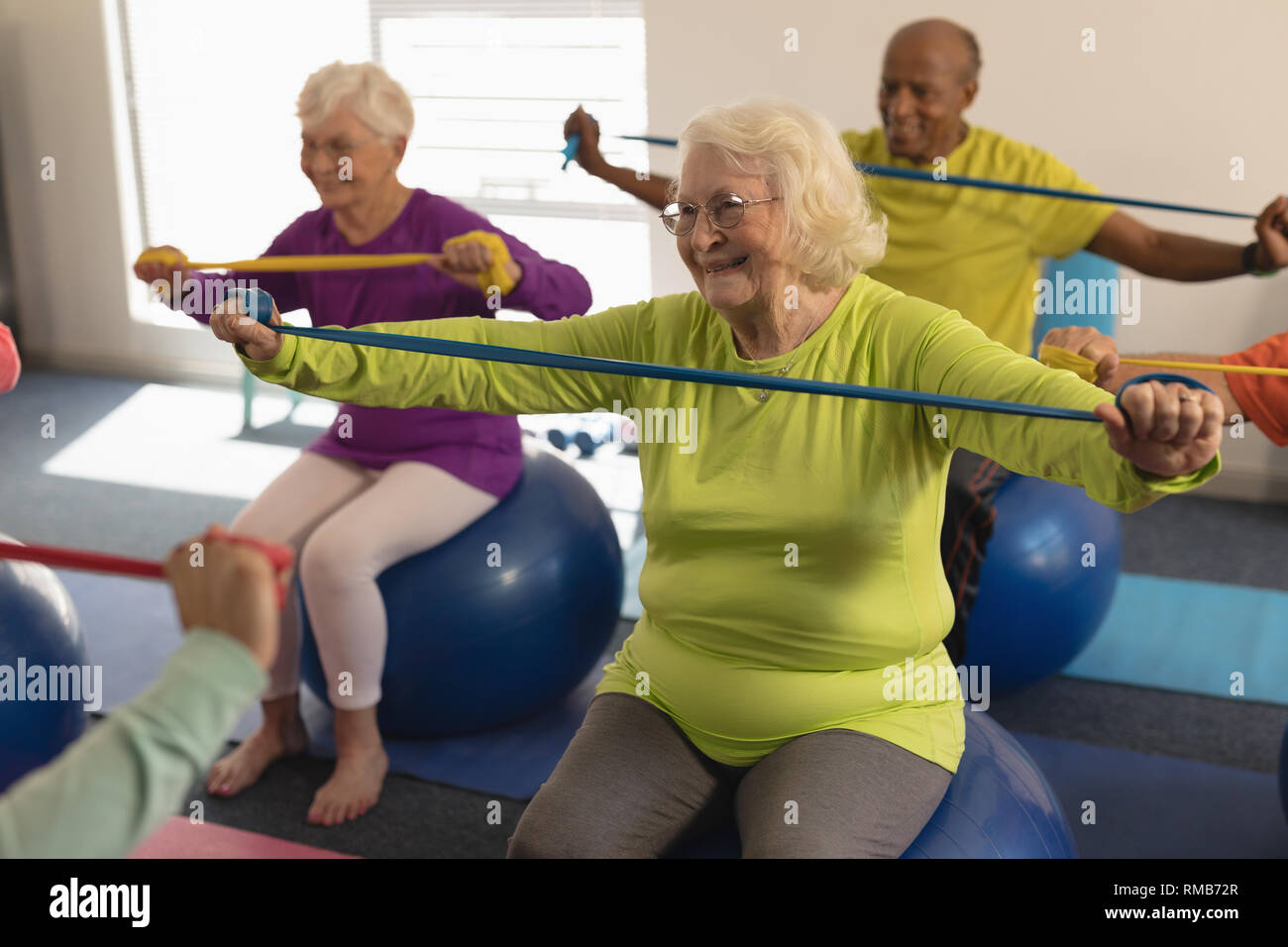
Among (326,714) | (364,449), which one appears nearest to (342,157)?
(364,449)

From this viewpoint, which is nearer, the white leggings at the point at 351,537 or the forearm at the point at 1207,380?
the forearm at the point at 1207,380

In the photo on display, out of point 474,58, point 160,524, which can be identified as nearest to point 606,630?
point 160,524

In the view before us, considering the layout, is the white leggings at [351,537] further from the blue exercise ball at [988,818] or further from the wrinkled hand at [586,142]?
the blue exercise ball at [988,818]

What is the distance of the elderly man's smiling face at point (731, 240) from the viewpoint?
176 centimetres

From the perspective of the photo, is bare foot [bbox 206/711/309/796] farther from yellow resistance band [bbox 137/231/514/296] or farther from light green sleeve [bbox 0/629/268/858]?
light green sleeve [bbox 0/629/268/858]

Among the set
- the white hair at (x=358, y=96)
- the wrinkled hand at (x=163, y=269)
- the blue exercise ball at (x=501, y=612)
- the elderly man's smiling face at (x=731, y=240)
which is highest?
the white hair at (x=358, y=96)

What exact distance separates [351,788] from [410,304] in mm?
1031

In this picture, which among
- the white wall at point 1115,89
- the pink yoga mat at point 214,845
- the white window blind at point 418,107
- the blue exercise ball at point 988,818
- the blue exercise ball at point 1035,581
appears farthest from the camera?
the white window blind at point 418,107

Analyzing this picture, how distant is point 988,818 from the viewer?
70.2 inches

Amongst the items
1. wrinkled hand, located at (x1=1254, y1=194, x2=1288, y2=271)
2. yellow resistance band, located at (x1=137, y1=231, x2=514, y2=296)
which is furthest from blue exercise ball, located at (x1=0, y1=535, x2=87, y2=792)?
wrinkled hand, located at (x1=1254, y1=194, x2=1288, y2=271)

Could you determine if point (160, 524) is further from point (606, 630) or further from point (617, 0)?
point (617, 0)

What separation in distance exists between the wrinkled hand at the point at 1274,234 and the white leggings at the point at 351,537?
5.66ft

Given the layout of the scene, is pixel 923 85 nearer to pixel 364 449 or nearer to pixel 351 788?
pixel 364 449

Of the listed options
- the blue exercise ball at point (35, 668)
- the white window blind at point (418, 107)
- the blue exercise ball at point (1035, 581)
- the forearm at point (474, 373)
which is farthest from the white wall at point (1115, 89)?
the blue exercise ball at point (35, 668)
